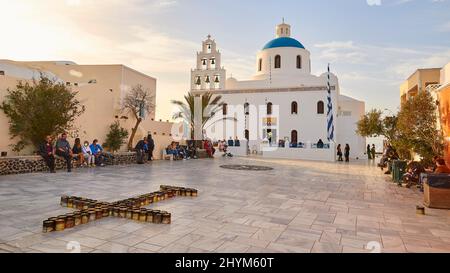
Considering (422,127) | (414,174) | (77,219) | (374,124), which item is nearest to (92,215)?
(77,219)

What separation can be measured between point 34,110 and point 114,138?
534 cm

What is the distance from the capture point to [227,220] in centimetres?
467

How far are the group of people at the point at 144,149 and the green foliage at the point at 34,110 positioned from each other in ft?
13.5

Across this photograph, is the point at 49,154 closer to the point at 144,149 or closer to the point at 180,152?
the point at 144,149

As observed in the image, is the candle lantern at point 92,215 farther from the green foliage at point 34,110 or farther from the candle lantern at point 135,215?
the green foliage at point 34,110

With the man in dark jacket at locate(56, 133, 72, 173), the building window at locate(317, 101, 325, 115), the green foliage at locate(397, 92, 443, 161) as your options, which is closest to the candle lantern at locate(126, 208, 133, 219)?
the man in dark jacket at locate(56, 133, 72, 173)

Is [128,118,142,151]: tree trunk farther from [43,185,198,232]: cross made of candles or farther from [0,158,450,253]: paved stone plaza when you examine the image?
[43,185,198,232]: cross made of candles

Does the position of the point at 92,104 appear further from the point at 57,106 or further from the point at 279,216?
the point at 279,216

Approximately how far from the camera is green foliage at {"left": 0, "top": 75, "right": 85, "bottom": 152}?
10.2 m

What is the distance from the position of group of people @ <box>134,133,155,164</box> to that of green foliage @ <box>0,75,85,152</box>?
4.12m

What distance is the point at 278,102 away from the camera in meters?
32.2

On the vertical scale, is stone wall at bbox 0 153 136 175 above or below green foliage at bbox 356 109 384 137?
below

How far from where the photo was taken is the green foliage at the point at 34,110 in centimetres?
1022
